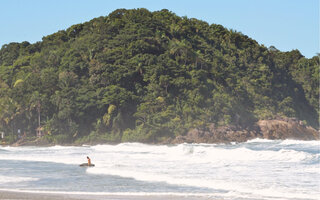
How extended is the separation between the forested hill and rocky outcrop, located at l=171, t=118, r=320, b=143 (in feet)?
3.77

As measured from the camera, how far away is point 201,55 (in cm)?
7975

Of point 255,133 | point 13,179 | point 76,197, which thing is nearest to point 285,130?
point 255,133

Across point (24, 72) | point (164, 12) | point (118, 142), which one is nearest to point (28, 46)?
point (24, 72)

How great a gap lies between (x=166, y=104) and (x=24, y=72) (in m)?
26.7

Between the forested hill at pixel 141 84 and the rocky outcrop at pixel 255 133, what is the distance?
1.15 metres

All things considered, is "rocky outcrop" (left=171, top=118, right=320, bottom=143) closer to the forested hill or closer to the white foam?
the forested hill

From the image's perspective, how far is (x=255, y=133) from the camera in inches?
2623

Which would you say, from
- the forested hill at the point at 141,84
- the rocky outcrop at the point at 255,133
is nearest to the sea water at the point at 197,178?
A: the rocky outcrop at the point at 255,133

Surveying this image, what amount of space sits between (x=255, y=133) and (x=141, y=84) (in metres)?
17.5

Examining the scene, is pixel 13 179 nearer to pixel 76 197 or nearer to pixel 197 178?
pixel 76 197

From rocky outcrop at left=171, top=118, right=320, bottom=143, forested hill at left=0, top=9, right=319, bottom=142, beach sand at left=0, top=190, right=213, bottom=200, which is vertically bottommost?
beach sand at left=0, top=190, right=213, bottom=200

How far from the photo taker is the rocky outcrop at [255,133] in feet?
203

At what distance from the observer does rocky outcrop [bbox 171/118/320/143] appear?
6188cm

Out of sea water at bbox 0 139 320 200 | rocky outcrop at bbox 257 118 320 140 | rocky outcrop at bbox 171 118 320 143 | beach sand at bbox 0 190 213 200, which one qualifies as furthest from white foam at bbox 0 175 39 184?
rocky outcrop at bbox 257 118 320 140
